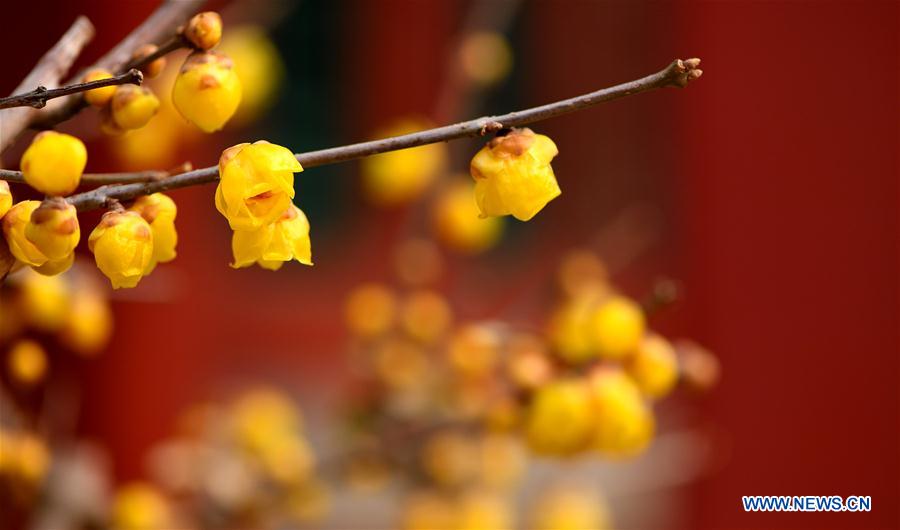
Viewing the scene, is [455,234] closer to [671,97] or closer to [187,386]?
[187,386]

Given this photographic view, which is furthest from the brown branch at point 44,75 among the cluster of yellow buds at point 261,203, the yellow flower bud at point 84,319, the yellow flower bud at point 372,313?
the yellow flower bud at point 372,313

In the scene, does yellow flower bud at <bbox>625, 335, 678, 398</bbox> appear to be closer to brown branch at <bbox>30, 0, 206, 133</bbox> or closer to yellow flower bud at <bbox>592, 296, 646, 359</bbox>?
yellow flower bud at <bbox>592, 296, 646, 359</bbox>

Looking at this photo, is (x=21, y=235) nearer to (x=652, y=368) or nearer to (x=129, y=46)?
(x=129, y=46)

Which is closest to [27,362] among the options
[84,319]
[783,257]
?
[84,319]

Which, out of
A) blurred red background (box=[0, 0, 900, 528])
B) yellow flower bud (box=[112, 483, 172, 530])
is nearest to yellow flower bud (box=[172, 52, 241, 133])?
yellow flower bud (box=[112, 483, 172, 530])

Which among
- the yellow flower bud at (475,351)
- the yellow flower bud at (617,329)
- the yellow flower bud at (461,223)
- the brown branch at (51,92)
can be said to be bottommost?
the brown branch at (51,92)

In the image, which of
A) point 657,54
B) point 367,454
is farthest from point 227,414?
point 657,54

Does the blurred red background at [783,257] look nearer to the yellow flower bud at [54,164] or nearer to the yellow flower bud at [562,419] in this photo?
the yellow flower bud at [562,419]
